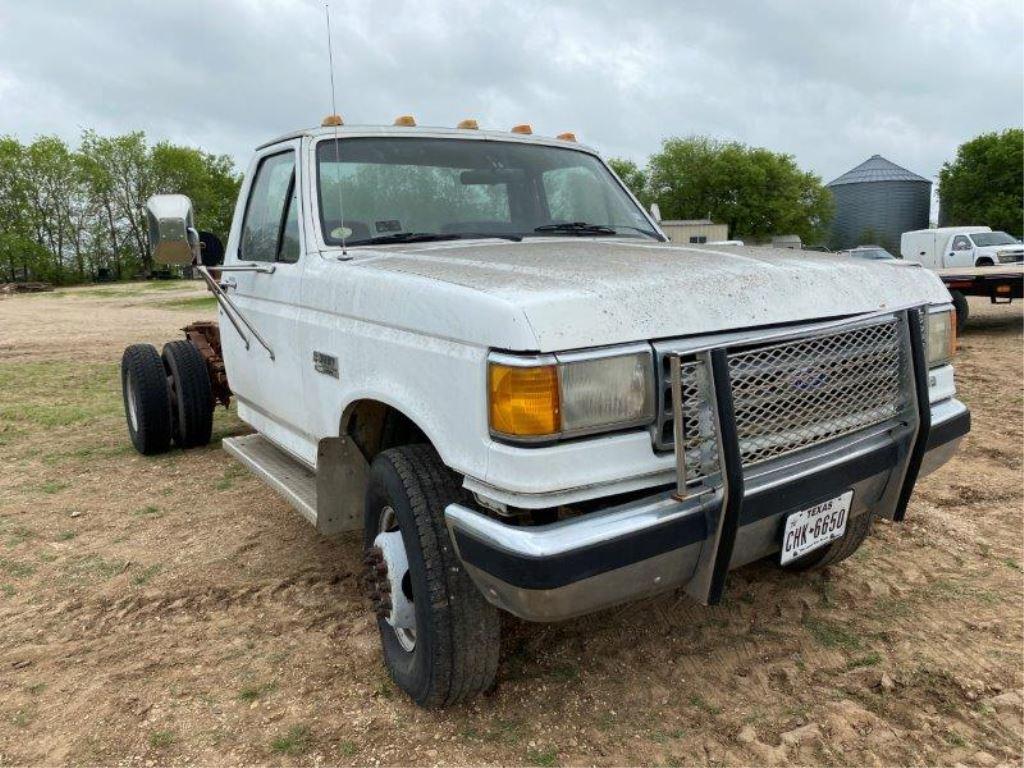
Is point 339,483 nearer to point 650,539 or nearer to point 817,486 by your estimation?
point 650,539

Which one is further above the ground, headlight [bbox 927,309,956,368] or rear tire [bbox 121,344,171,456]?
headlight [bbox 927,309,956,368]

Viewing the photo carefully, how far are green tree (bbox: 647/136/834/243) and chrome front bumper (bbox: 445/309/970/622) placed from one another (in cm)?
6152

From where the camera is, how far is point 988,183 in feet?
166

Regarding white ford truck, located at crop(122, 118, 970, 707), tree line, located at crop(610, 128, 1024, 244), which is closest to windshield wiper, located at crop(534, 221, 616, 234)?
white ford truck, located at crop(122, 118, 970, 707)

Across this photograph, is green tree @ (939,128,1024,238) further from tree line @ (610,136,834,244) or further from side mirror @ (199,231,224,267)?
side mirror @ (199,231,224,267)

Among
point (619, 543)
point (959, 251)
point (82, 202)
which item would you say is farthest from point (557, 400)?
point (82, 202)

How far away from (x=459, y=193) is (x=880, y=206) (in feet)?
242

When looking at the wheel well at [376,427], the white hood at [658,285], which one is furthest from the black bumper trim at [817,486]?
the wheel well at [376,427]

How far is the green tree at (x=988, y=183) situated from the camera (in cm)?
4934

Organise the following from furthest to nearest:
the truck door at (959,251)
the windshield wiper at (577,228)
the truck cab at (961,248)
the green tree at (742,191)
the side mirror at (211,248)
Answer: the green tree at (742,191)
the truck door at (959,251)
the truck cab at (961,248)
the side mirror at (211,248)
the windshield wiper at (577,228)

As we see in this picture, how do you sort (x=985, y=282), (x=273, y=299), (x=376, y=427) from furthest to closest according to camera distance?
(x=985, y=282) → (x=273, y=299) → (x=376, y=427)

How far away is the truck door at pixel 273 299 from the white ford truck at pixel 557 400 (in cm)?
3

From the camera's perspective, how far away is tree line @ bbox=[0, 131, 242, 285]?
45219 millimetres

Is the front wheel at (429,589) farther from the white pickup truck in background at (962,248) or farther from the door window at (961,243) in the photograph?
the door window at (961,243)
